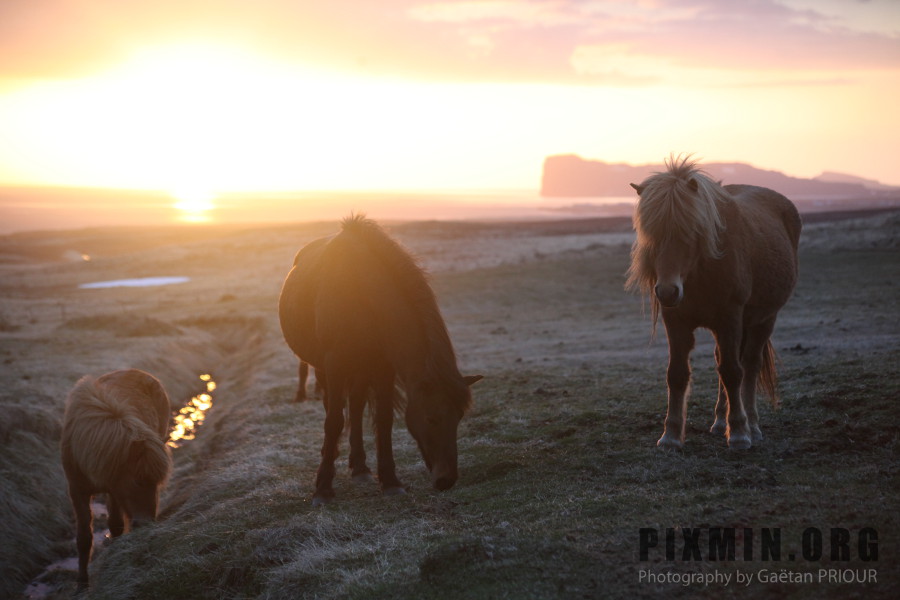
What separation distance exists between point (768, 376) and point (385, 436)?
15.4 feet

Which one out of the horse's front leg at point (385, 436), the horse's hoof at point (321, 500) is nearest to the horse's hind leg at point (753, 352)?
the horse's front leg at point (385, 436)

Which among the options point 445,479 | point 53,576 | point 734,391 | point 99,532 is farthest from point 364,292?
point 99,532

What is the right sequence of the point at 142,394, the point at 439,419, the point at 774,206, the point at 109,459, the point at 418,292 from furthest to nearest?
the point at 142,394 < the point at 774,206 < the point at 109,459 < the point at 418,292 < the point at 439,419

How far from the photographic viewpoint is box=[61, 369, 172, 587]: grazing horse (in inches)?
337

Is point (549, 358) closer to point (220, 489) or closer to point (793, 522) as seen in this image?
point (220, 489)

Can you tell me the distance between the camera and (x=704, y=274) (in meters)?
7.54

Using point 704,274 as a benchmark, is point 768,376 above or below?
below

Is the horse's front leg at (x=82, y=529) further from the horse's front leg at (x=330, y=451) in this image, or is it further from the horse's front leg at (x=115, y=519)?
the horse's front leg at (x=330, y=451)

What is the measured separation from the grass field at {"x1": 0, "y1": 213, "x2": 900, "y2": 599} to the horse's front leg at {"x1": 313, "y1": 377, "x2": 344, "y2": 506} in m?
0.27

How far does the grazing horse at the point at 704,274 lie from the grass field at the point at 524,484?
0.55m

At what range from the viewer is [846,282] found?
25859 millimetres

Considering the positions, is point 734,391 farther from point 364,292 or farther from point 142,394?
point 142,394

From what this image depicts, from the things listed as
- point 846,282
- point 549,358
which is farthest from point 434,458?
point 846,282

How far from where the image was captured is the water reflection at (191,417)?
15.1 m
